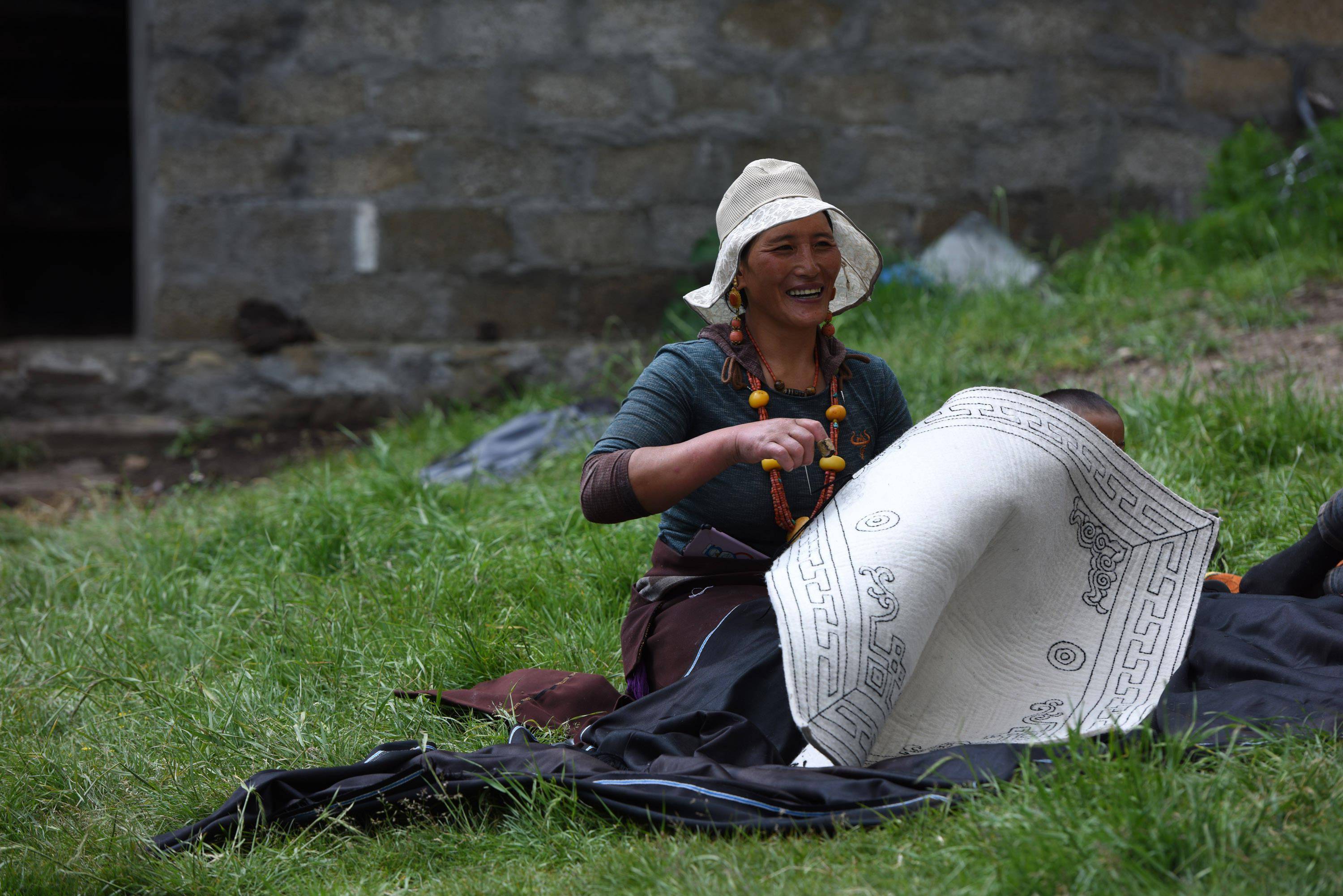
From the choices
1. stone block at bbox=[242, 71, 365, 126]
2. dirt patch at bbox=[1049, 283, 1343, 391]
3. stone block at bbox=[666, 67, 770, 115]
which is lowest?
dirt patch at bbox=[1049, 283, 1343, 391]

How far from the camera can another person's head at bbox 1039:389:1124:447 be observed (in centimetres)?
275

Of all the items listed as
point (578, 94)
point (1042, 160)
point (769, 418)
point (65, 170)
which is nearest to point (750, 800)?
point (769, 418)

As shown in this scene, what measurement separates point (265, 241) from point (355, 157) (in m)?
0.59

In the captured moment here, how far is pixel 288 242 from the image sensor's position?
18.2 ft

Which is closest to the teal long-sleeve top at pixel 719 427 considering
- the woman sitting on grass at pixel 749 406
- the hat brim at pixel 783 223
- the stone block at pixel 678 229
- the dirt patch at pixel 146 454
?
the woman sitting on grass at pixel 749 406

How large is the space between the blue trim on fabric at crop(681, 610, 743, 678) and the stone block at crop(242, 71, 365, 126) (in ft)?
13.2

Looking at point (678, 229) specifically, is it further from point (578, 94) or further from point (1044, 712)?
Answer: point (1044, 712)

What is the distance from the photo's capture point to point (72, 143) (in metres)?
7.98

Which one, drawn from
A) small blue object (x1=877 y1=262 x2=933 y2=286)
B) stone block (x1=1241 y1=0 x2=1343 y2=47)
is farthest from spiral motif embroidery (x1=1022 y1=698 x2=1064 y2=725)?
stone block (x1=1241 y1=0 x2=1343 y2=47)

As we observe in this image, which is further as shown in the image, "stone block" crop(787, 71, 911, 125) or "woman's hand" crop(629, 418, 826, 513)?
"stone block" crop(787, 71, 911, 125)

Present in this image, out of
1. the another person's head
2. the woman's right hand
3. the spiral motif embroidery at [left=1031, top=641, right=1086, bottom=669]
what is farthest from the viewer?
the another person's head

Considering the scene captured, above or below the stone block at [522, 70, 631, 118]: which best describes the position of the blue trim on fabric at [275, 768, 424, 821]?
below

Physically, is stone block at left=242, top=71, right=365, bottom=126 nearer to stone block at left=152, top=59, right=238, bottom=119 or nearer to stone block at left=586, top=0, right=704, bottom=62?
stone block at left=152, top=59, right=238, bottom=119

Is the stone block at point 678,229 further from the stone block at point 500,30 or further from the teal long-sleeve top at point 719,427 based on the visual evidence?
the teal long-sleeve top at point 719,427
